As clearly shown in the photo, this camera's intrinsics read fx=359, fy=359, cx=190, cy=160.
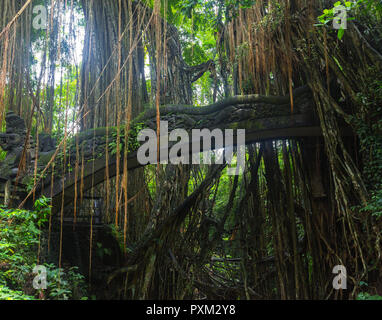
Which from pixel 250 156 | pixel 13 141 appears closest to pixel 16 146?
pixel 13 141

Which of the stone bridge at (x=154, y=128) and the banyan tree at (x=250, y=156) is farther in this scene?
the stone bridge at (x=154, y=128)

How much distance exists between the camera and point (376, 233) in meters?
2.58

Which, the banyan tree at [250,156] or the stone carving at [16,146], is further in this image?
the stone carving at [16,146]

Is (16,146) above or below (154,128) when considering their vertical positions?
below

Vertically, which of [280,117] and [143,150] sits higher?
[280,117]

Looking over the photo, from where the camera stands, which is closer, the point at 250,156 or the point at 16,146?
the point at 16,146

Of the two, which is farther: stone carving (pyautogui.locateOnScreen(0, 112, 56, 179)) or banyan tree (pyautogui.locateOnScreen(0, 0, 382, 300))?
stone carving (pyautogui.locateOnScreen(0, 112, 56, 179))

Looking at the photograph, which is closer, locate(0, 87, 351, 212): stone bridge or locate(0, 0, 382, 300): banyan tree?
locate(0, 0, 382, 300): banyan tree

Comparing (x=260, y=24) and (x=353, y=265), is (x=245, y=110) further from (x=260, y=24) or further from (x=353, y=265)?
(x=353, y=265)

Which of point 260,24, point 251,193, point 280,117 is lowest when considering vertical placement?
point 251,193

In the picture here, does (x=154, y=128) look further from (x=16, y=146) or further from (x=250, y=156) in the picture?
(x=250, y=156)

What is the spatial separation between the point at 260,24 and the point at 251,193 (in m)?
1.77

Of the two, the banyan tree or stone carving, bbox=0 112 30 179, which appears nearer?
the banyan tree
